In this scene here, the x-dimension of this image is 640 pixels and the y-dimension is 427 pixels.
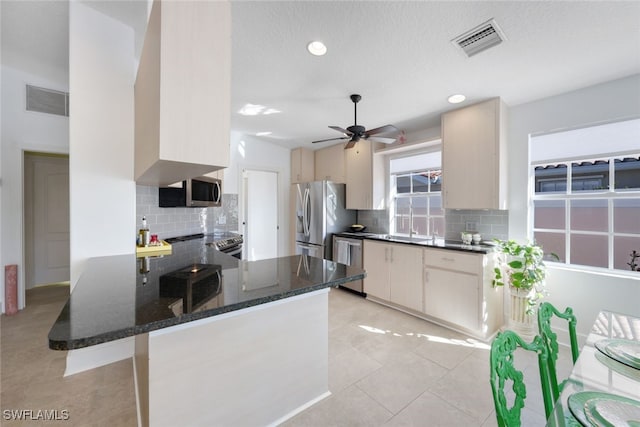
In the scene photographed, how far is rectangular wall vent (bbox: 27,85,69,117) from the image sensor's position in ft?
10.0

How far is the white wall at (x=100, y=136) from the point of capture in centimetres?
197

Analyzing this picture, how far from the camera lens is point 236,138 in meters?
4.45

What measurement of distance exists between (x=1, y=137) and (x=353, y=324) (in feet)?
15.1

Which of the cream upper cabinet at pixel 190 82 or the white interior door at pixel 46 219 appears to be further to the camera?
the white interior door at pixel 46 219

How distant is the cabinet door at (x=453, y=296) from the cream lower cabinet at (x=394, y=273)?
0.41 ft

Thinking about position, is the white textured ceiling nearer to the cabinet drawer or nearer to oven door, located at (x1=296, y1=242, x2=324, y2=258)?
the cabinet drawer

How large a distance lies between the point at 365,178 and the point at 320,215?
95 cm

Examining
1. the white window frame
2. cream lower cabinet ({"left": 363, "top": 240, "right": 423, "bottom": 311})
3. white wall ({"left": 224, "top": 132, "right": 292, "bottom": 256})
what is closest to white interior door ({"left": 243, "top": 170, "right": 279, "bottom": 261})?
white wall ({"left": 224, "top": 132, "right": 292, "bottom": 256})

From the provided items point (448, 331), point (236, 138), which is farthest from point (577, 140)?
point (236, 138)

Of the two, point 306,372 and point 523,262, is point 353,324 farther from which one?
point 523,262

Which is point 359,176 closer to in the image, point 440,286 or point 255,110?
point 255,110

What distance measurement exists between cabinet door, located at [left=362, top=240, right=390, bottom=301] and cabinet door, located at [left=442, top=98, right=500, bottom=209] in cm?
104

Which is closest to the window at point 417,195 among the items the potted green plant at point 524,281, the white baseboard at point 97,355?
the potted green plant at point 524,281

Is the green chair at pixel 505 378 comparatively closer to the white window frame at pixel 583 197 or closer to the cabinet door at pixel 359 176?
the white window frame at pixel 583 197
